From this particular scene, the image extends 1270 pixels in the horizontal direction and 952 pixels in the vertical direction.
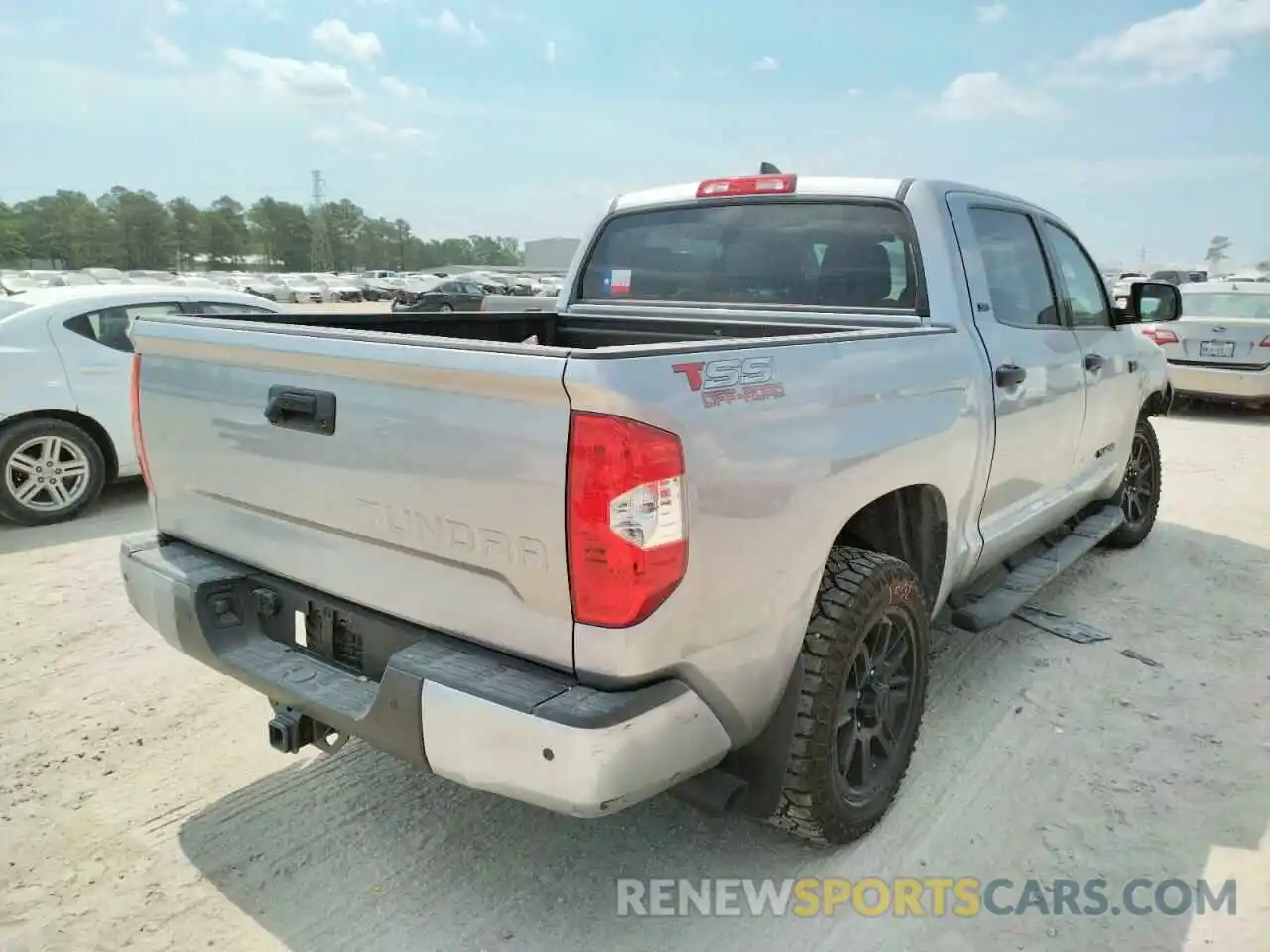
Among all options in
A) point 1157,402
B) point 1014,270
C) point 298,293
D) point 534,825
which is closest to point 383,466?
point 534,825

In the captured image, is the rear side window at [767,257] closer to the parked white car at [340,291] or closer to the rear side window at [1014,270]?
the rear side window at [1014,270]

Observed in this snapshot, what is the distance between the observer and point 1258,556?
556 centimetres

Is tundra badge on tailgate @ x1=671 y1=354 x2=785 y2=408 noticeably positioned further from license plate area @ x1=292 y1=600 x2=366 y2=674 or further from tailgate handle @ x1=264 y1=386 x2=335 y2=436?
license plate area @ x1=292 y1=600 x2=366 y2=674

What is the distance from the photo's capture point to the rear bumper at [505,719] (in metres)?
1.89

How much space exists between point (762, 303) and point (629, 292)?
2.55ft

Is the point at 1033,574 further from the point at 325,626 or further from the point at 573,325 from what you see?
the point at 325,626

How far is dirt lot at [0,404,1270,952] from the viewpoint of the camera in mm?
2418

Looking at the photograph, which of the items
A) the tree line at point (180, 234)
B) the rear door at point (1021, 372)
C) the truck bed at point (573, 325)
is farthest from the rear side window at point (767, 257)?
the tree line at point (180, 234)

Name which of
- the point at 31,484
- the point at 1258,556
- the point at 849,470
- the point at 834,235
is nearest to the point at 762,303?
the point at 834,235

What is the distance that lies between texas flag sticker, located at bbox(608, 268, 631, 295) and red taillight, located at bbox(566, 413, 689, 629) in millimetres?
2438

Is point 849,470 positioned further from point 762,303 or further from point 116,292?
point 116,292

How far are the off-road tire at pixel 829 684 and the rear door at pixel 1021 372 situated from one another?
1027 millimetres

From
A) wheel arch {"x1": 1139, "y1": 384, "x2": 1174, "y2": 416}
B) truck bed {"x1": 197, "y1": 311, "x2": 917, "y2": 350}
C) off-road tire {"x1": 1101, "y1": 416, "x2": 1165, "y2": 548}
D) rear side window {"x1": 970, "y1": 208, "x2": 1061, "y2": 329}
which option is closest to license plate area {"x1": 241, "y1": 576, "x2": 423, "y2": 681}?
truck bed {"x1": 197, "y1": 311, "x2": 917, "y2": 350}

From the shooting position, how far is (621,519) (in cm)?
188
